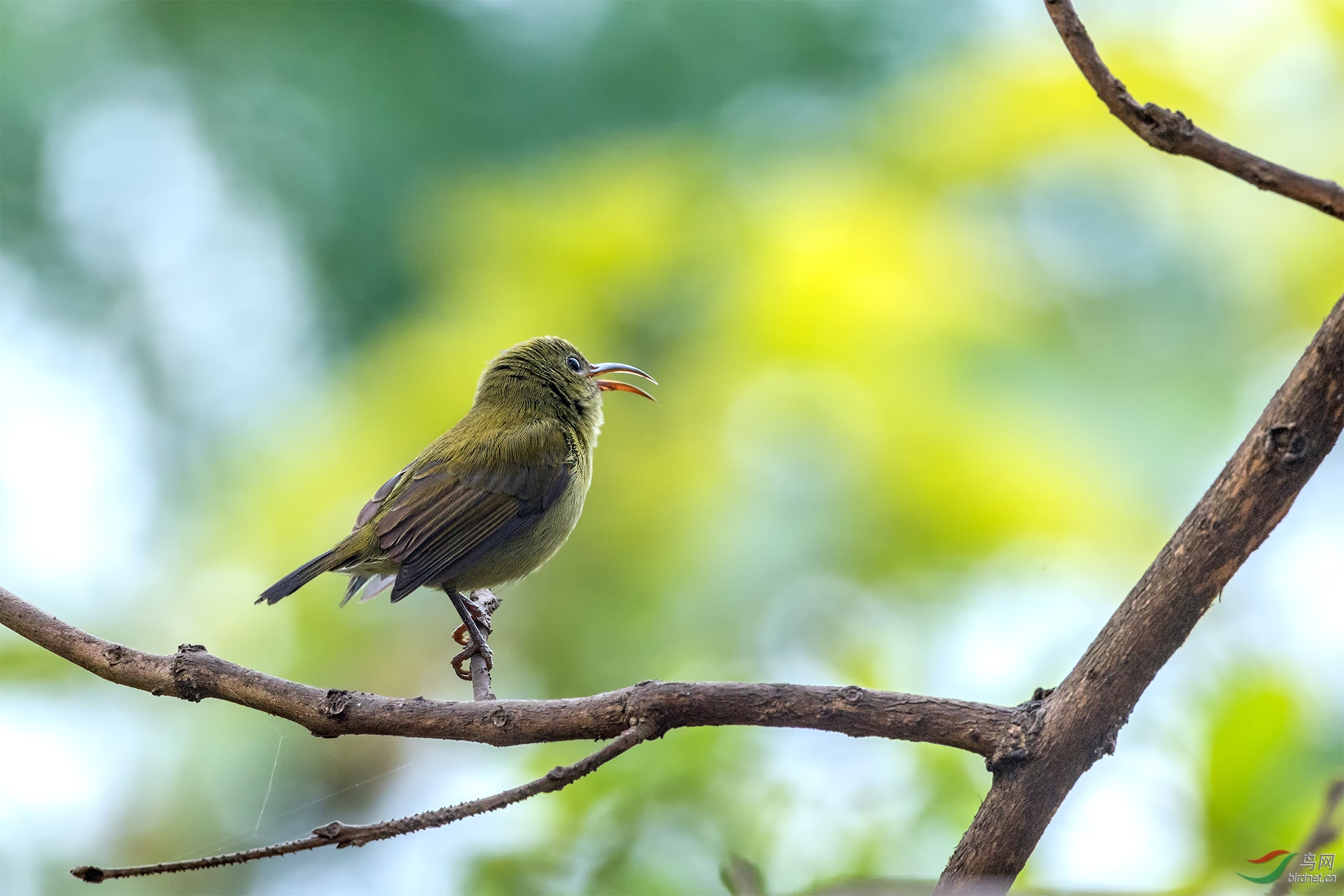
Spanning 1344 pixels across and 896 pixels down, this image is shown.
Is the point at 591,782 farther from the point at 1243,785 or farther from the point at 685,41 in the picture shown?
the point at 685,41

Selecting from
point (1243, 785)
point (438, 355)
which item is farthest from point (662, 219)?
point (1243, 785)

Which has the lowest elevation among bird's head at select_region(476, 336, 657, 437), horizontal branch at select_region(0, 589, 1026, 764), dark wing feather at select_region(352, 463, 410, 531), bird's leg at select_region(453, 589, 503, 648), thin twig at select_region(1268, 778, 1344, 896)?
thin twig at select_region(1268, 778, 1344, 896)

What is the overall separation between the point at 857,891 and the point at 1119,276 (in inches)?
243

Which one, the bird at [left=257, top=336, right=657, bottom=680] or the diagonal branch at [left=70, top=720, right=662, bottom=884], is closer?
the diagonal branch at [left=70, top=720, right=662, bottom=884]

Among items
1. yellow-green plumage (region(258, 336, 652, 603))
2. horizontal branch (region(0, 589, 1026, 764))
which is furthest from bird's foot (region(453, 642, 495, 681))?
horizontal branch (region(0, 589, 1026, 764))

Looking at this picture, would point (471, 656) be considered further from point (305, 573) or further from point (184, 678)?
point (184, 678)

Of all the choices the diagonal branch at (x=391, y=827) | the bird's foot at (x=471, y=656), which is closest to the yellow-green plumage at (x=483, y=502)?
the bird's foot at (x=471, y=656)

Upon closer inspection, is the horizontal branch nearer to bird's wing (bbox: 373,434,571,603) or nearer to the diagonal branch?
the diagonal branch

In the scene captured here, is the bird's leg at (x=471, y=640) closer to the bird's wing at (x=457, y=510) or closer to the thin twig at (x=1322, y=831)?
the bird's wing at (x=457, y=510)

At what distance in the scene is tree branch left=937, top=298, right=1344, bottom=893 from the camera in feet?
5.92

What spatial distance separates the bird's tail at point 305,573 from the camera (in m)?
3.32

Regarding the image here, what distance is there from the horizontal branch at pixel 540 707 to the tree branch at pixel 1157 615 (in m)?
0.09

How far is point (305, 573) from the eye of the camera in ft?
11.3

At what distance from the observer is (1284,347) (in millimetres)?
6832
